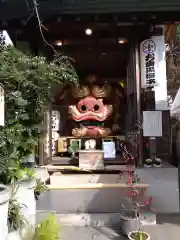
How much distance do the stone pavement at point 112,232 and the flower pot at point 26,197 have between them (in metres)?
0.76

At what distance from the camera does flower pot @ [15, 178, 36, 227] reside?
152 inches

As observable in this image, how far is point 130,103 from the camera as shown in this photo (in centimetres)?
668

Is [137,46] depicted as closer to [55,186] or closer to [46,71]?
[46,71]

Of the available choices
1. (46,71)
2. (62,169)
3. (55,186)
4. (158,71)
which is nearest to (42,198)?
(55,186)

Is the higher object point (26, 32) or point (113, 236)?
point (26, 32)

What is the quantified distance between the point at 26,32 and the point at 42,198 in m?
4.31

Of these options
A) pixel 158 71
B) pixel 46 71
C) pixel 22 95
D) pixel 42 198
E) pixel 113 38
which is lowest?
pixel 42 198

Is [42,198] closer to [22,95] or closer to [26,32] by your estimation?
[22,95]

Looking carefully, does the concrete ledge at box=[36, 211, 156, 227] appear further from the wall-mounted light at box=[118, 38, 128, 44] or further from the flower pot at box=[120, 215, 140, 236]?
the wall-mounted light at box=[118, 38, 128, 44]

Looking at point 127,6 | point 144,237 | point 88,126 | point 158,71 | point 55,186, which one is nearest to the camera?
point 144,237

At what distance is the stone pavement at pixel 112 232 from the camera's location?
13.8 feet

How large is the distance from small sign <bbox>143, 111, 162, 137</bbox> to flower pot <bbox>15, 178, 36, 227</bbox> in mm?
3154

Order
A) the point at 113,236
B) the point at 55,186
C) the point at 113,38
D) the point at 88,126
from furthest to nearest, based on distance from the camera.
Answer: the point at 88,126 < the point at 113,38 < the point at 55,186 < the point at 113,236

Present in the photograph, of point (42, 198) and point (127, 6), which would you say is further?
point (42, 198)
